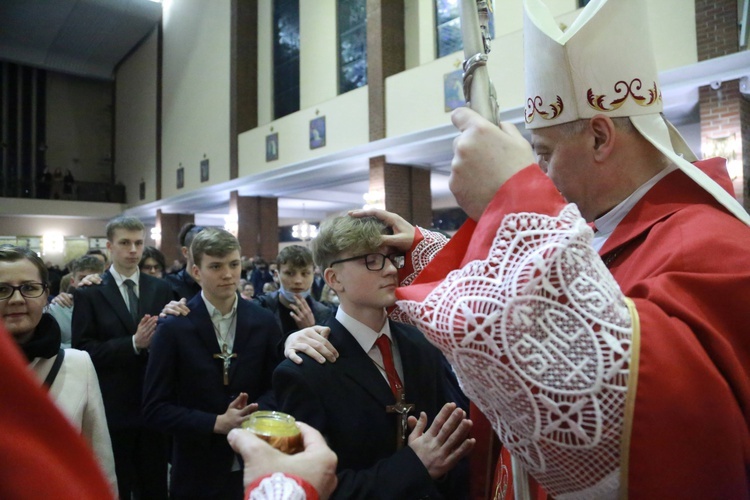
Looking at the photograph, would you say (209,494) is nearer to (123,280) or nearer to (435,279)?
(123,280)

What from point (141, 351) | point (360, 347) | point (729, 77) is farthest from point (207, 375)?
point (729, 77)

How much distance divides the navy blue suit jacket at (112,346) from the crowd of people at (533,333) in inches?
Result: 45.2

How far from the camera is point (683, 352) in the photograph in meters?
0.68

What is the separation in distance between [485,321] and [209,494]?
2.38m

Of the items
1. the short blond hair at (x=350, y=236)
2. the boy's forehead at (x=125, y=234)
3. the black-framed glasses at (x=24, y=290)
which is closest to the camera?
the short blond hair at (x=350, y=236)

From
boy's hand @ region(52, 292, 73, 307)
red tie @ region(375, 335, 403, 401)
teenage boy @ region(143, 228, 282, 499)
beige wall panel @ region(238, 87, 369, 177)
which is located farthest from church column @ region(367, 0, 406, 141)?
red tie @ region(375, 335, 403, 401)

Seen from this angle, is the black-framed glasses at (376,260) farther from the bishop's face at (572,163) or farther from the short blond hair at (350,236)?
the bishop's face at (572,163)

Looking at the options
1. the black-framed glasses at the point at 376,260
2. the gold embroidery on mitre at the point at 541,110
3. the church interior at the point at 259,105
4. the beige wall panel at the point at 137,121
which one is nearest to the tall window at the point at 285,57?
the church interior at the point at 259,105

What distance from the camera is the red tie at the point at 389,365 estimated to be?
5.37 ft

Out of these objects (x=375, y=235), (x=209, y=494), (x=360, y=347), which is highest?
(x=375, y=235)

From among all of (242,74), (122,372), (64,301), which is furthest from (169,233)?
(122,372)

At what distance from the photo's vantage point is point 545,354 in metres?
0.65

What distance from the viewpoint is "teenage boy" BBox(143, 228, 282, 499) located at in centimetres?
254

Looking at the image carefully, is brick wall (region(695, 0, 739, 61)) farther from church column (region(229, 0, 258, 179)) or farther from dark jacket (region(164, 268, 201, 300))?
church column (region(229, 0, 258, 179))
